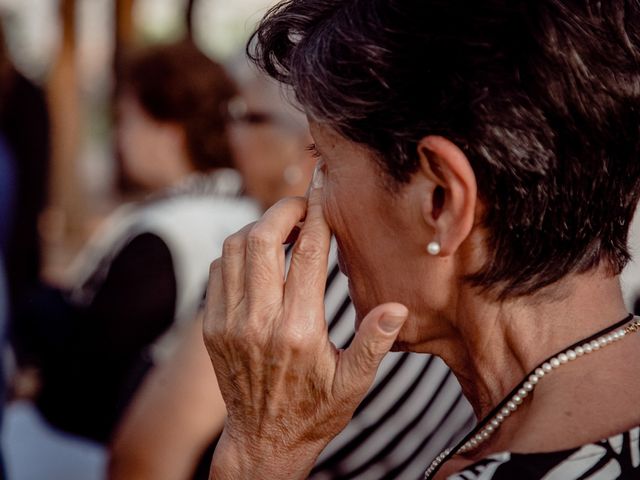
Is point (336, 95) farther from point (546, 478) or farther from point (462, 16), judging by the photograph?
point (546, 478)

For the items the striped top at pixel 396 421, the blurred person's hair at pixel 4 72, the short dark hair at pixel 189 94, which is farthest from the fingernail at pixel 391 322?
the blurred person's hair at pixel 4 72

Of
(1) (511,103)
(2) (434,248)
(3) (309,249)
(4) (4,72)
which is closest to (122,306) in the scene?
(3) (309,249)

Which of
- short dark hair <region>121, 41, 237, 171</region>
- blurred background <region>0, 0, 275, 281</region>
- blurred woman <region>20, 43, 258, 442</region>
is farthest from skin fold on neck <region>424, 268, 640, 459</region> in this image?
blurred background <region>0, 0, 275, 281</region>

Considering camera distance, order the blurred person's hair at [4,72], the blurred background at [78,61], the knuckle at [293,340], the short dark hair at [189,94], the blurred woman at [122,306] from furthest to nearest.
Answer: the blurred background at [78,61]
the blurred person's hair at [4,72]
the short dark hair at [189,94]
the blurred woman at [122,306]
the knuckle at [293,340]

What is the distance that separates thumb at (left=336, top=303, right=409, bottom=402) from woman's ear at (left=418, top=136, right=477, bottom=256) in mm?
130

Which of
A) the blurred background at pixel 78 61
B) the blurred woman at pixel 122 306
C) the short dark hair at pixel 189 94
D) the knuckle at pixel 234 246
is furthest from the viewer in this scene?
the blurred background at pixel 78 61

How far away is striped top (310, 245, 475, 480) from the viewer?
2.13 m

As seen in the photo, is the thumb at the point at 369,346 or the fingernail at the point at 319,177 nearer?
the thumb at the point at 369,346

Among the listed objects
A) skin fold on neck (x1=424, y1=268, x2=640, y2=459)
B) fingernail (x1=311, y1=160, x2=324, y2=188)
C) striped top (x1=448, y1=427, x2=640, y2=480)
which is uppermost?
fingernail (x1=311, y1=160, x2=324, y2=188)

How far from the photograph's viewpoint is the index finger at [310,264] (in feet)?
5.28

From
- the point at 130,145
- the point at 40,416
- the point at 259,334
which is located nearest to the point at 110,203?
the point at 130,145

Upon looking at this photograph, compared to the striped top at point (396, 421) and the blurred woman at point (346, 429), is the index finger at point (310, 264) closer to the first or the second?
the blurred woman at point (346, 429)

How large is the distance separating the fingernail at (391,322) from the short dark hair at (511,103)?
0.45 ft

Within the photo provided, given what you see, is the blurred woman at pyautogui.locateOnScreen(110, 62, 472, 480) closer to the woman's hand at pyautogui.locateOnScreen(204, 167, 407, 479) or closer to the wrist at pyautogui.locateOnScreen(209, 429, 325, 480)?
the woman's hand at pyautogui.locateOnScreen(204, 167, 407, 479)
